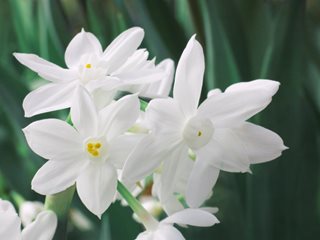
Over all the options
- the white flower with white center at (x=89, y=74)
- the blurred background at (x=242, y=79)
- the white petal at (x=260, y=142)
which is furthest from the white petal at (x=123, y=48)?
the blurred background at (x=242, y=79)

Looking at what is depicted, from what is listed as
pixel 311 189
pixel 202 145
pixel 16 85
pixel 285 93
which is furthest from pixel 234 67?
pixel 202 145

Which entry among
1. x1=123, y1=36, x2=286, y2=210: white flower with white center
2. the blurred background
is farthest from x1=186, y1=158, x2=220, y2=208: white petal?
the blurred background

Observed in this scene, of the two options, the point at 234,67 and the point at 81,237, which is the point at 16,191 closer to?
the point at 81,237

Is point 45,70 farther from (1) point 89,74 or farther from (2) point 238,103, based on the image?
(2) point 238,103

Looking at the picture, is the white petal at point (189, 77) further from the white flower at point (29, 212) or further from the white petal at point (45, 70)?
the white flower at point (29, 212)

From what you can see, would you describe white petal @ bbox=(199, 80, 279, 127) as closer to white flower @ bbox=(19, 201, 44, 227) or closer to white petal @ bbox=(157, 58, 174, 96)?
white petal @ bbox=(157, 58, 174, 96)

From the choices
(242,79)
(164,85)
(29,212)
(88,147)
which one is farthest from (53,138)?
(242,79)
